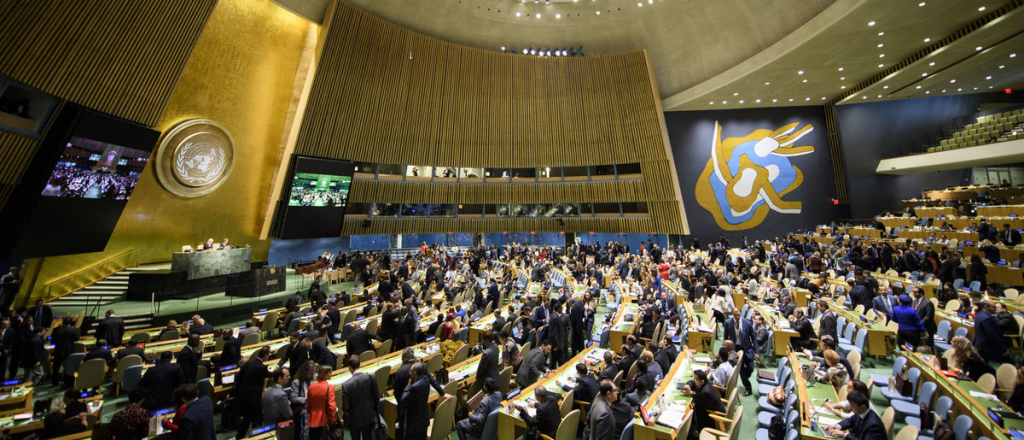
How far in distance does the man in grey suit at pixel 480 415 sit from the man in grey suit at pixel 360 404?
94cm

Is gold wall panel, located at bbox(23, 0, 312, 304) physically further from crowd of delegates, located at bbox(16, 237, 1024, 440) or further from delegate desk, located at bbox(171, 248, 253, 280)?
crowd of delegates, located at bbox(16, 237, 1024, 440)

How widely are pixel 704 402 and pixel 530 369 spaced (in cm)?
220

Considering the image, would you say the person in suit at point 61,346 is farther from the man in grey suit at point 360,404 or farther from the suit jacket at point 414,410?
the suit jacket at point 414,410

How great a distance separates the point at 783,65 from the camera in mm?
16734

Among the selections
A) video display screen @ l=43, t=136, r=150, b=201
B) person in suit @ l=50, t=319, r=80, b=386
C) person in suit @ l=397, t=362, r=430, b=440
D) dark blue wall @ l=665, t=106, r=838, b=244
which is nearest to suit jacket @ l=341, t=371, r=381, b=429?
person in suit @ l=397, t=362, r=430, b=440

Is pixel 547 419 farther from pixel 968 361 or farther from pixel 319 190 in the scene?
pixel 319 190

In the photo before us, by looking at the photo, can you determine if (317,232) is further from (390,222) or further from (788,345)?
(788,345)

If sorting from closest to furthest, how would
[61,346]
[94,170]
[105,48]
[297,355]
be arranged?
[297,355] < [61,346] < [105,48] < [94,170]

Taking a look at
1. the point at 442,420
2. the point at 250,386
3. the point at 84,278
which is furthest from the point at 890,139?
the point at 84,278

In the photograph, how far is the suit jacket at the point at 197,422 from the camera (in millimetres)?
3592

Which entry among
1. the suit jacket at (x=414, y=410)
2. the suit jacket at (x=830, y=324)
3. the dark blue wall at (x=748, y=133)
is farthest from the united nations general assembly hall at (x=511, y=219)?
the suit jacket at (x=830, y=324)

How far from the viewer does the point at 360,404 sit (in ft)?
14.6

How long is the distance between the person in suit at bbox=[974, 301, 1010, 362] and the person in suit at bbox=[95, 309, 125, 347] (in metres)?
13.9

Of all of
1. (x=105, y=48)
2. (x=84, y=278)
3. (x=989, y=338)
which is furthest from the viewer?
(x=84, y=278)
